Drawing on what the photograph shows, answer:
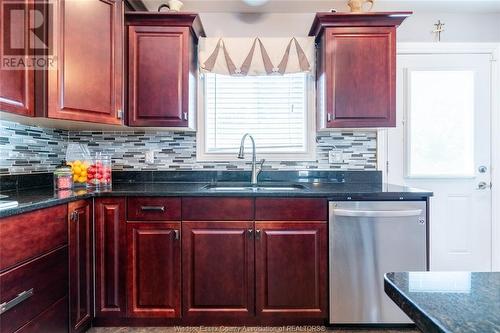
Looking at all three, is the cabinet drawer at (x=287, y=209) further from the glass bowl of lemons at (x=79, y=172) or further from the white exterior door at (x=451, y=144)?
the glass bowl of lemons at (x=79, y=172)

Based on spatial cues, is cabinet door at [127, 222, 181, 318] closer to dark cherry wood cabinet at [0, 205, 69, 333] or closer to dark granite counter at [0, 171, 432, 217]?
dark granite counter at [0, 171, 432, 217]

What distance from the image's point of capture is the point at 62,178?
1.97m

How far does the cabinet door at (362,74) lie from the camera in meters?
2.10

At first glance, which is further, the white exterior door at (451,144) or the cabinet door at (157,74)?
the white exterior door at (451,144)

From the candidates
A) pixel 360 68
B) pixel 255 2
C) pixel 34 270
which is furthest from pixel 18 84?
pixel 360 68

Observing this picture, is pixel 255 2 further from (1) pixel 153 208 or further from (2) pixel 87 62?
(1) pixel 153 208

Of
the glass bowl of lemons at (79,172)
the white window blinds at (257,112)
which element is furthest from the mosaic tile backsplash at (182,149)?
the glass bowl of lemons at (79,172)

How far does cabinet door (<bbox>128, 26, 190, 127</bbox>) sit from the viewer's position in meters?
2.10

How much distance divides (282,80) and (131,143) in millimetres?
1374

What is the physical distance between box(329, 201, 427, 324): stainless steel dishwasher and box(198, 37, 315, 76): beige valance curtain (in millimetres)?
1192

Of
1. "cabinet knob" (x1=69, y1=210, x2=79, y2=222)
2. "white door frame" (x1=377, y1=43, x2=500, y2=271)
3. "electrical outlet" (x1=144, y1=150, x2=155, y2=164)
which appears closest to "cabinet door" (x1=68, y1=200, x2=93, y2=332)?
"cabinet knob" (x1=69, y1=210, x2=79, y2=222)

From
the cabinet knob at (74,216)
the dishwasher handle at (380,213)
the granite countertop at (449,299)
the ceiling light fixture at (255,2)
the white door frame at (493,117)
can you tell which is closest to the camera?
the granite countertop at (449,299)

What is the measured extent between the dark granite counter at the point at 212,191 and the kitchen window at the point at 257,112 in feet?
0.78

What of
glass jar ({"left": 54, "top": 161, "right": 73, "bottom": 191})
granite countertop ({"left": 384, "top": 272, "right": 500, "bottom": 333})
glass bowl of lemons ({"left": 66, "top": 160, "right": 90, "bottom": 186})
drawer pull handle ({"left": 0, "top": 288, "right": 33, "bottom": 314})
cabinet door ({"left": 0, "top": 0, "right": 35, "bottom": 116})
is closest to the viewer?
granite countertop ({"left": 384, "top": 272, "right": 500, "bottom": 333})
